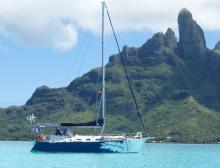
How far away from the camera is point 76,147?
322 feet

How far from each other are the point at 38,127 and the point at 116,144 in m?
17.0

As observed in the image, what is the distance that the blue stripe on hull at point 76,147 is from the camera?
3814 inches

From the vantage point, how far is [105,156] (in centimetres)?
9056

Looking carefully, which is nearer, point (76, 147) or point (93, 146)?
point (93, 146)

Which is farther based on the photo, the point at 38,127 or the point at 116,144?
the point at 38,127

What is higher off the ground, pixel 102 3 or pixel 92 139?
pixel 102 3

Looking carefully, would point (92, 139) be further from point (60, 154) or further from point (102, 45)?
point (102, 45)

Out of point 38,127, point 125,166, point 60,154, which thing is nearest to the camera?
point 125,166

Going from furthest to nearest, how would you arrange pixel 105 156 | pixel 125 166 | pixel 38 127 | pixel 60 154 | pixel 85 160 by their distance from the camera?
pixel 38 127, pixel 60 154, pixel 105 156, pixel 85 160, pixel 125 166

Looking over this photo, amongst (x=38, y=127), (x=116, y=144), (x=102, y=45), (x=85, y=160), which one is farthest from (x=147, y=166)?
(x=38, y=127)

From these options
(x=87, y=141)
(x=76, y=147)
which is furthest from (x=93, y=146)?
(x=76, y=147)

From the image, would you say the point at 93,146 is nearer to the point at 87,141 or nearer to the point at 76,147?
the point at 87,141

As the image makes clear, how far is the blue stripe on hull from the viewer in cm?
9688

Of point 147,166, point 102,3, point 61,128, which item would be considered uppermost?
point 102,3
